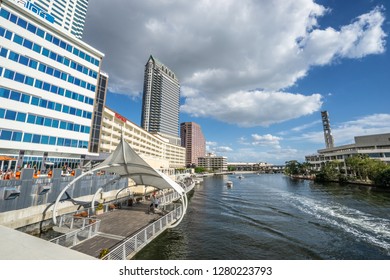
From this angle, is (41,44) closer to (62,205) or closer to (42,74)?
(42,74)

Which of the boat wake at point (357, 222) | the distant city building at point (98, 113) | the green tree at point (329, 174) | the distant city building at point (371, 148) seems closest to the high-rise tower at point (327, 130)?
the distant city building at point (371, 148)

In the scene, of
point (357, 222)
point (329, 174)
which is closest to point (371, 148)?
point (329, 174)

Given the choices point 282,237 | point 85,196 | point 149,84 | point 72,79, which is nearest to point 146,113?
point 149,84

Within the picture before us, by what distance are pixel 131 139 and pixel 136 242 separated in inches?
2381

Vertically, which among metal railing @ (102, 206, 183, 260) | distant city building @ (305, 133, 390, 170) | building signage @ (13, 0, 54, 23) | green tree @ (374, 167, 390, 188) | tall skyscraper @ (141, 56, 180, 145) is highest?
tall skyscraper @ (141, 56, 180, 145)

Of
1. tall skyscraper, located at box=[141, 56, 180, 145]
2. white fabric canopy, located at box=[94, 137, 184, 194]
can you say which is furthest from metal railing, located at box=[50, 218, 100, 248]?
tall skyscraper, located at box=[141, 56, 180, 145]

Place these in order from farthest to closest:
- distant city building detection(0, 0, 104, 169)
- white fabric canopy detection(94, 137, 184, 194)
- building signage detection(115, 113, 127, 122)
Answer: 1. building signage detection(115, 113, 127, 122)
2. distant city building detection(0, 0, 104, 169)
3. white fabric canopy detection(94, 137, 184, 194)

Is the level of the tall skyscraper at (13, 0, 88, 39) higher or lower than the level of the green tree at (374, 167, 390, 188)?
higher

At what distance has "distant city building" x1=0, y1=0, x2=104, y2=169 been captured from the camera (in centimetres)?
2730

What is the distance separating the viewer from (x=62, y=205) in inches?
842

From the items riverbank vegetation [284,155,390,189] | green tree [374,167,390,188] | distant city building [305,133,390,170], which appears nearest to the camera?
green tree [374,167,390,188]

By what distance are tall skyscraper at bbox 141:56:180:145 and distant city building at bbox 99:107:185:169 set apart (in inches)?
1727

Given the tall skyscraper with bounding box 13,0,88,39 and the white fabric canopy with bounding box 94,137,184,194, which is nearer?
the white fabric canopy with bounding box 94,137,184,194

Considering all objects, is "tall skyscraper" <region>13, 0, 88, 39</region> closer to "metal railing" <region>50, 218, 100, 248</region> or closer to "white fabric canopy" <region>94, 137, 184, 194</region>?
"white fabric canopy" <region>94, 137, 184, 194</region>
